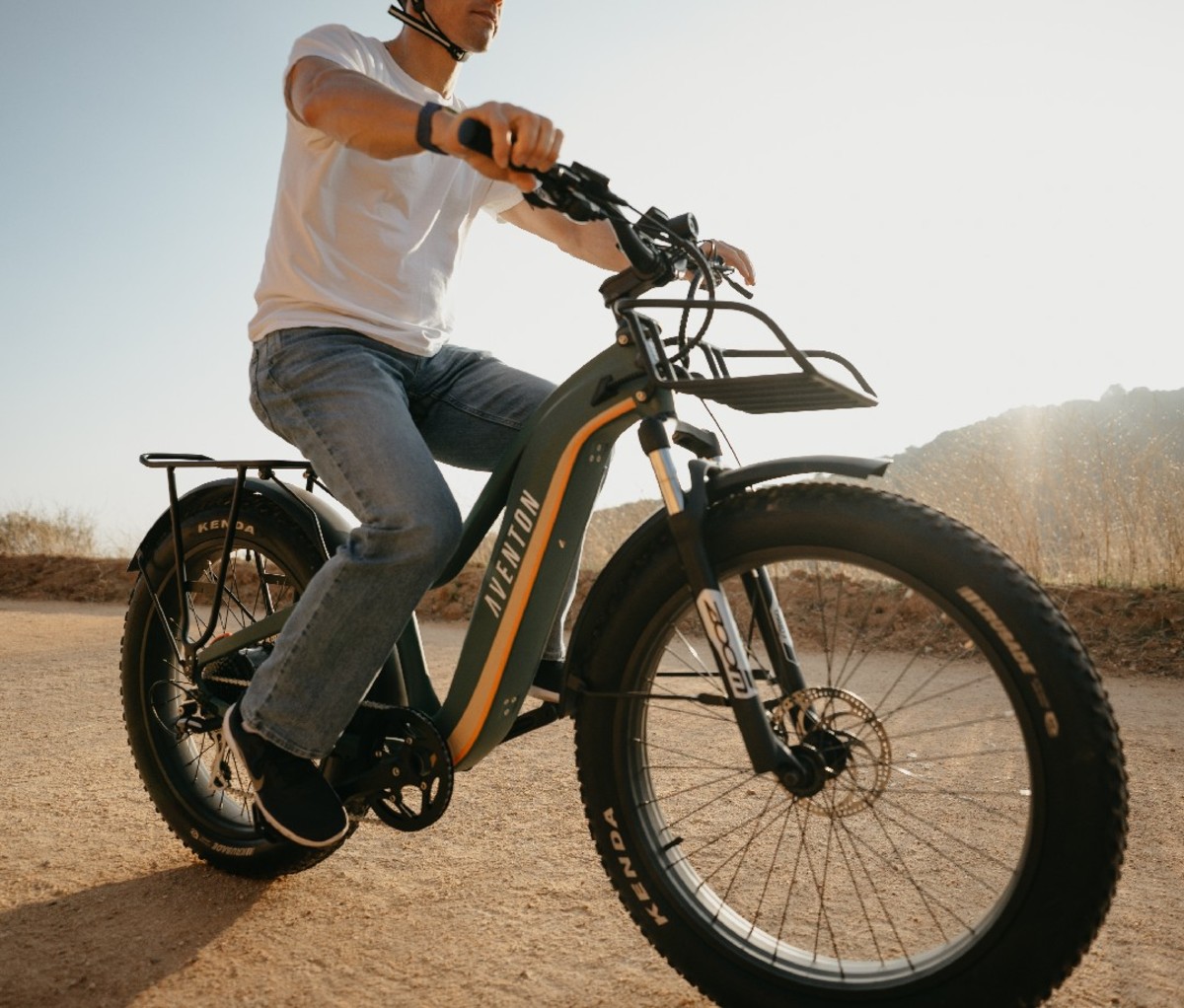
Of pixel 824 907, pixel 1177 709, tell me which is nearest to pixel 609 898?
pixel 824 907

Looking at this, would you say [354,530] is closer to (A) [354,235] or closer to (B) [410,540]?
(B) [410,540]

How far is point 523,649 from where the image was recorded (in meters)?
2.49

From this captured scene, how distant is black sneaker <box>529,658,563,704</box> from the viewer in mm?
2625

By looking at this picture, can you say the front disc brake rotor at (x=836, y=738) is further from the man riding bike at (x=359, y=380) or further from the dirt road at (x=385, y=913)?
the man riding bike at (x=359, y=380)

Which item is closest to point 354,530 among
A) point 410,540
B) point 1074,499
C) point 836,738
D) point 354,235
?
point 410,540

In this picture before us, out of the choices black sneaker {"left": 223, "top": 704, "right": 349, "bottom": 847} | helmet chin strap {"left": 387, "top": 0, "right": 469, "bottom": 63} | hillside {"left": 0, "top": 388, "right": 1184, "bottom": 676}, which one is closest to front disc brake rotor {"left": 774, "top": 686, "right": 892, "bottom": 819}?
black sneaker {"left": 223, "top": 704, "right": 349, "bottom": 847}

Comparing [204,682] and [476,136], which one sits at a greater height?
[476,136]

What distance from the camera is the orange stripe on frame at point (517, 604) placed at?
7.86 feet

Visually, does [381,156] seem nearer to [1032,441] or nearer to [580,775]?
[580,775]

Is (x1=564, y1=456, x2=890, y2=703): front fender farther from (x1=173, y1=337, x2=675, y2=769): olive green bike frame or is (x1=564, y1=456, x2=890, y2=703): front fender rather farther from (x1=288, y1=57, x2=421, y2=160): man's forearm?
(x1=288, y1=57, x2=421, y2=160): man's forearm

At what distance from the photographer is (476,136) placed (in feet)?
6.40

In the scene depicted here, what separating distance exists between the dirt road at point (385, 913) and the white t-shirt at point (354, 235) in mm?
1532

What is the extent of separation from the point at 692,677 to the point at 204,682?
4.94 feet

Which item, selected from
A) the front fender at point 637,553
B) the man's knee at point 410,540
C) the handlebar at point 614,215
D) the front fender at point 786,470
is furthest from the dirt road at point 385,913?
the handlebar at point 614,215
